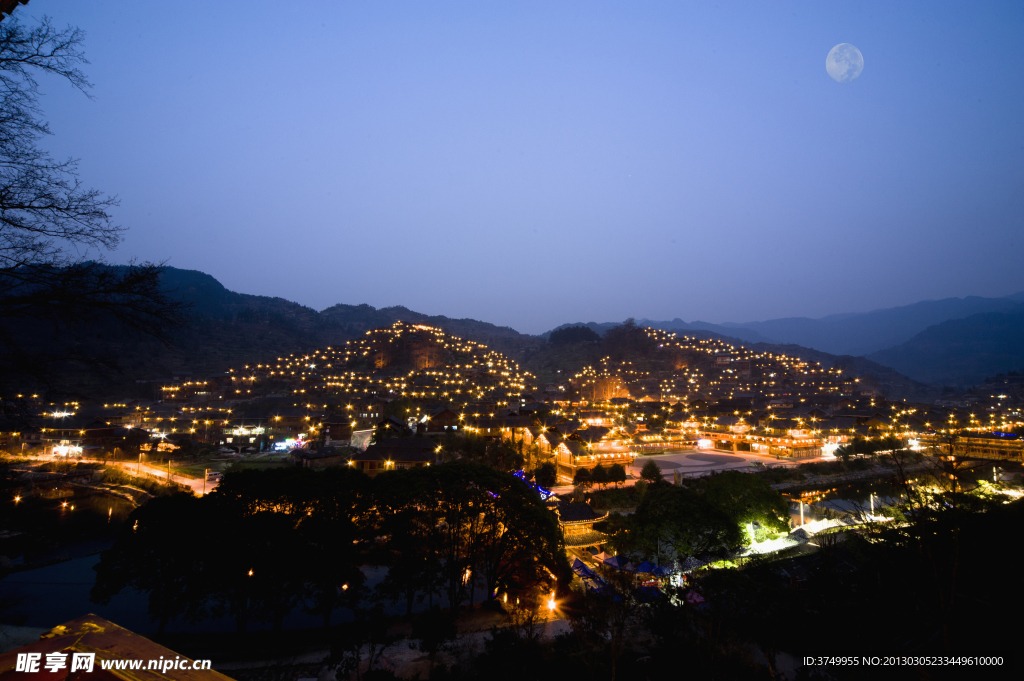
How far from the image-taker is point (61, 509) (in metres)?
20.5

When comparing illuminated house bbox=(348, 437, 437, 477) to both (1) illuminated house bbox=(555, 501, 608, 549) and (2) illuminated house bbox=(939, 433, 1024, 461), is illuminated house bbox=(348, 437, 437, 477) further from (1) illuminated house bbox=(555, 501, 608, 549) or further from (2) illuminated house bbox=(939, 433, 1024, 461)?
(2) illuminated house bbox=(939, 433, 1024, 461)

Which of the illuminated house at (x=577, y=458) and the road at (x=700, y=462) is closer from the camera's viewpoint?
the illuminated house at (x=577, y=458)

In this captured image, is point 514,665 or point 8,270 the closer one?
point 8,270

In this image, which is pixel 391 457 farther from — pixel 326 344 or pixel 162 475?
pixel 326 344

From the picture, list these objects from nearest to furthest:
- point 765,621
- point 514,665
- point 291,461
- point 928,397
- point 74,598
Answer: point 514,665 < point 765,621 < point 74,598 < point 291,461 < point 928,397

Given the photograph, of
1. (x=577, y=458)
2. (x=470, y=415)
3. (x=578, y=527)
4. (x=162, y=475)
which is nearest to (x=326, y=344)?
(x=470, y=415)

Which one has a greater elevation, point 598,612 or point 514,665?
point 598,612

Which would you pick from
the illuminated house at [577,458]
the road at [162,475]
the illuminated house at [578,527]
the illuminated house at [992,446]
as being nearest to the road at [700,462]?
the illuminated house at [577,458]

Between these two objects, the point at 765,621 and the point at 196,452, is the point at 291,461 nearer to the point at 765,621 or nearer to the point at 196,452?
the point at 196,452

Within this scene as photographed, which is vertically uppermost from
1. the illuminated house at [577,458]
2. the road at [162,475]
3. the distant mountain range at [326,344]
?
the distant mountain range at [326,344]

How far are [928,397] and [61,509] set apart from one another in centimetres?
8549

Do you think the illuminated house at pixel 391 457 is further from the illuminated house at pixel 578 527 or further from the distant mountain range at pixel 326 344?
the distant mountain range at pixel 326 344

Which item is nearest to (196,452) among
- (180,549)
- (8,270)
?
(180,549)

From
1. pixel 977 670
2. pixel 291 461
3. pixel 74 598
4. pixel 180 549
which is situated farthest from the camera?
pixel 291 461
